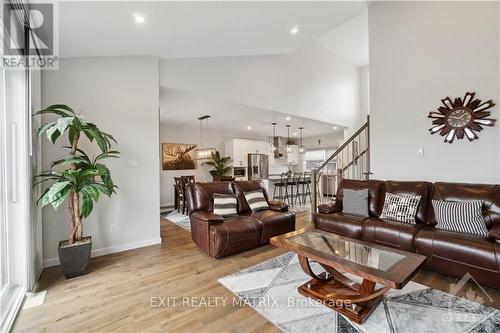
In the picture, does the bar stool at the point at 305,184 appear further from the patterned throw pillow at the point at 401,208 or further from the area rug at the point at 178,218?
the patterned throw pillow at the point at 401,208

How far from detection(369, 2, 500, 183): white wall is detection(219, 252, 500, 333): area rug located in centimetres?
198

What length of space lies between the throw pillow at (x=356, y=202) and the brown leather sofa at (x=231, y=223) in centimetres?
87

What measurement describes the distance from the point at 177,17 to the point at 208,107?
252cm

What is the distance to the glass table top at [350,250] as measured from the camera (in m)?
1.90

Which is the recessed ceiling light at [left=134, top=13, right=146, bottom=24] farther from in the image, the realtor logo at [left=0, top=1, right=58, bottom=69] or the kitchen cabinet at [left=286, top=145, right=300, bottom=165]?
the kitchen cabinet at [left=286, top=145, right=300, bottom=165]

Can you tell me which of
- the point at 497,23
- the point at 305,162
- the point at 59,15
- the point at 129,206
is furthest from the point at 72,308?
the point at 305,162

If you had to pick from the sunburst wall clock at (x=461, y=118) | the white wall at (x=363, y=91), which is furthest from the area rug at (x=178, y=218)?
the white wall at (x=363, y=91)

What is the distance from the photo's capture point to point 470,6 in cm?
323

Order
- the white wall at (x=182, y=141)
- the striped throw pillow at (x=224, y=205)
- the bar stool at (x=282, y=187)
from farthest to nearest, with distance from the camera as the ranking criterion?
1. the white wall at (x=182, y=141)
2. the bar stool at (x=282, y=187)
3. the striped throw pillow at (x=224, y=205)

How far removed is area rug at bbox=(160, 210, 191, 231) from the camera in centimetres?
488

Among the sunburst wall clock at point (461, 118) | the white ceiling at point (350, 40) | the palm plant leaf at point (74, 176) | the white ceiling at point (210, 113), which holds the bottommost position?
the palm plant leaf at point (74, 176)

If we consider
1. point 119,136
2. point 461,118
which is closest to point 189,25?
point 119,136

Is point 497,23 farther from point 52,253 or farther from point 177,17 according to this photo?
point 52,253

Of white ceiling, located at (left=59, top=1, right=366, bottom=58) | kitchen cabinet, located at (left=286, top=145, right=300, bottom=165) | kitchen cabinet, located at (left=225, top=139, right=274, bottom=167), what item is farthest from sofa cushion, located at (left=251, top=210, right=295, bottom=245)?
kitchen cabinet, located at (left=286, top=145, right=300, bottom=165)
